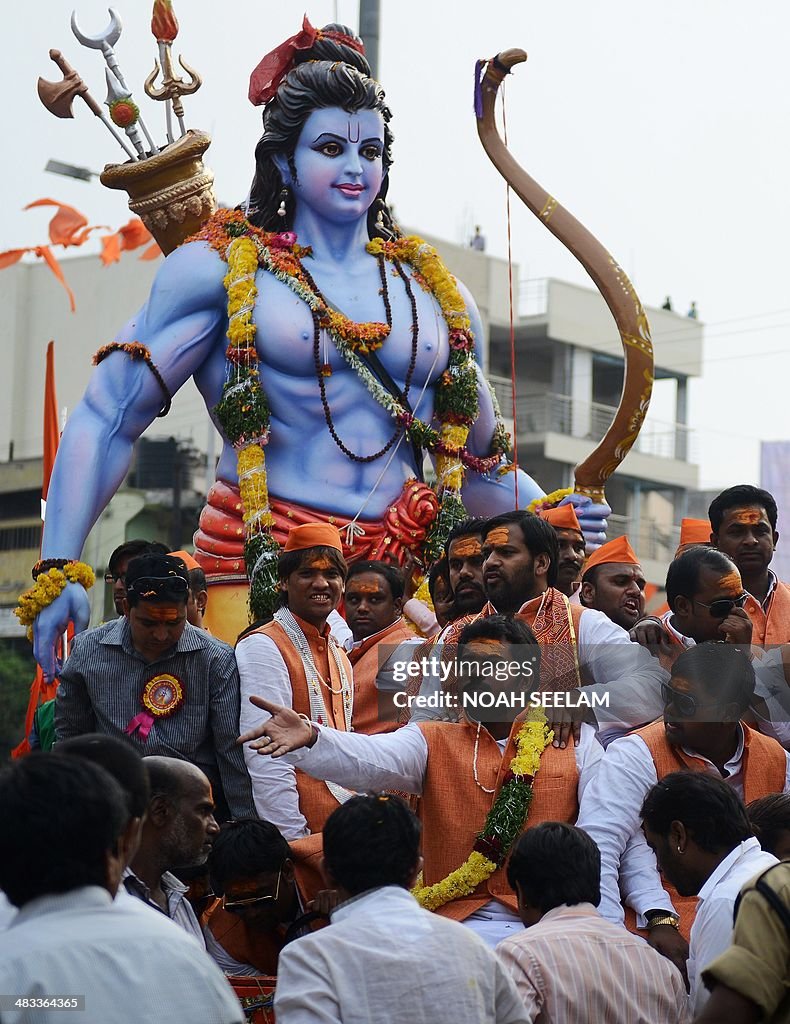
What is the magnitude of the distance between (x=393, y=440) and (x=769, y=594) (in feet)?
6.01

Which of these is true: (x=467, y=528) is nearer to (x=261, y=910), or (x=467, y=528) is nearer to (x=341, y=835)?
(x=261, y=910)

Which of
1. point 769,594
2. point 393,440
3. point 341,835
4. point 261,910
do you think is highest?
point 393,440

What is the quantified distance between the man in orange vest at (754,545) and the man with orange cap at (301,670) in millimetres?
1478

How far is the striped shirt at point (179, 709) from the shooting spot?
572 centimetres

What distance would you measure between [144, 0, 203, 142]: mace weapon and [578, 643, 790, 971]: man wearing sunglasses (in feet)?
12.7

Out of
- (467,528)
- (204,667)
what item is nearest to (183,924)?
(204,667)

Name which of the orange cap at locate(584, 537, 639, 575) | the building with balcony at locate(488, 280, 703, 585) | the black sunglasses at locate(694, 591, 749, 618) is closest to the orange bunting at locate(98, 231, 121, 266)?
the orange cap at locate(584, 537, 639, 575)

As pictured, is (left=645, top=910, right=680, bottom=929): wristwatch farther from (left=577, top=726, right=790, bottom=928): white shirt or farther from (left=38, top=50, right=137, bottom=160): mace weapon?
(left=38, top=50, right=137, bottom=160): mace weapon

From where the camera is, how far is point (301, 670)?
19.6 ft

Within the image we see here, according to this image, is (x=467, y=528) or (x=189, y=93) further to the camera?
(x=189, y=93)

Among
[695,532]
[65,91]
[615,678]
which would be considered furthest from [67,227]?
[615,678]

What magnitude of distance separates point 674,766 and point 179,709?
57.4 inches

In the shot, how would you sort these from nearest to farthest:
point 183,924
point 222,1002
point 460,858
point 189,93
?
point 222,1002 → point 183,924 → point 460,858 → point 189,93

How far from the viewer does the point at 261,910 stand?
5.30m
